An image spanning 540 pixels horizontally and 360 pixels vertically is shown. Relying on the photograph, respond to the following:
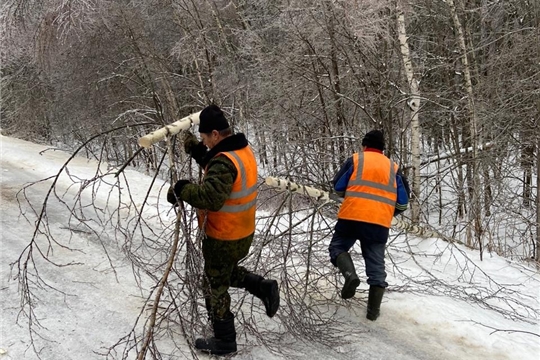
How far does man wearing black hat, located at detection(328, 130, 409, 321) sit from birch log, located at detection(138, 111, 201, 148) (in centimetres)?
161

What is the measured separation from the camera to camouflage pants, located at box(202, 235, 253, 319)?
3.48 metres

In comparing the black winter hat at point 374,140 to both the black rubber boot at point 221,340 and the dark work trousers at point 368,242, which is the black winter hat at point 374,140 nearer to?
the dark work trousers at point 368,242

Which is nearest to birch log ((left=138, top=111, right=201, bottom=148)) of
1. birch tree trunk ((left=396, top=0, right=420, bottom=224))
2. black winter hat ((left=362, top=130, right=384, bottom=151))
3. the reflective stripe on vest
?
the reflective stripe on vest

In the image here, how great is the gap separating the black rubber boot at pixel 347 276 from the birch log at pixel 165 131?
1849mm

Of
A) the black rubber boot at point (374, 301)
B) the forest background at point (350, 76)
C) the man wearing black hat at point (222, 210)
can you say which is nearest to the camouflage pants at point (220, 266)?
the man wearing black hat at point (222, 210)

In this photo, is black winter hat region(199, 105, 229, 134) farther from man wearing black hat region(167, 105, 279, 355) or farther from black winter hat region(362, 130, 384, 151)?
black winter hat region(362, 130, 384, 151)

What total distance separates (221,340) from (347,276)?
1.28 meters

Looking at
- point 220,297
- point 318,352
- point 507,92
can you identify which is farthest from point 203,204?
point 507,92

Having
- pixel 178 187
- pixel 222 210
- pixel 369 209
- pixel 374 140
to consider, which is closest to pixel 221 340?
pixel 222 210

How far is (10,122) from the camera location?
17625 mm

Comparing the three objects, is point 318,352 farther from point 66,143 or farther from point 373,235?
point 66,143

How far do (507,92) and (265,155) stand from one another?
5.97 meters

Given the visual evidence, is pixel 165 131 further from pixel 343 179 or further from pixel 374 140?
pixel 374 140

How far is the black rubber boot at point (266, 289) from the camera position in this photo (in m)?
3.65
